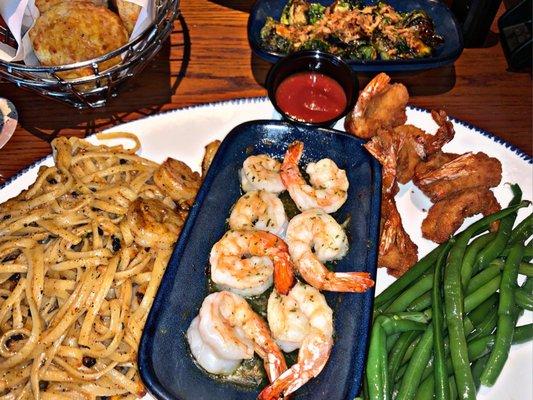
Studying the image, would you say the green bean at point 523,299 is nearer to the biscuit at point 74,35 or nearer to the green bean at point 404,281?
the green bean at point 404,281

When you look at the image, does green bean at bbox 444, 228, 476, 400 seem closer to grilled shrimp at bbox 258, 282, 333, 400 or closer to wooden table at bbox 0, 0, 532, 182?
grilled shrimp at bbox 258, 282, 333, 400

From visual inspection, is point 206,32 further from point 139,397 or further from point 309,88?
point 139,397

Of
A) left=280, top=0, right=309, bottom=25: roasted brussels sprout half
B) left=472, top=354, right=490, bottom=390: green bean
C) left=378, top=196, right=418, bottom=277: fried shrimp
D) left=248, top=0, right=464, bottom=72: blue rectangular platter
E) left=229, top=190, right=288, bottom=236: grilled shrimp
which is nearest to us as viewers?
left=472, top=354, right=490, bottom=390: green bean

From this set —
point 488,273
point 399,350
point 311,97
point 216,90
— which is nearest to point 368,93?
point 311,97

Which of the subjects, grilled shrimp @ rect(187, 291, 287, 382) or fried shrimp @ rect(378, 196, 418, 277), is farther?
fried shrimp @ rect(378, 196, 418, 277)

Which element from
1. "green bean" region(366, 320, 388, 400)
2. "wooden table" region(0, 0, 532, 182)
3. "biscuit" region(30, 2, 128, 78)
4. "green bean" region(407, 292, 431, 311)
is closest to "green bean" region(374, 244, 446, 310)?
"green bean" region(407, 292, 431, 311)

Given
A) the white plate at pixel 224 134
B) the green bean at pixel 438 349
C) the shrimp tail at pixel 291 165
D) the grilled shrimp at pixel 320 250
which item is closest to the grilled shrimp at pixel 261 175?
the shrimp tail at pixel 291 165
